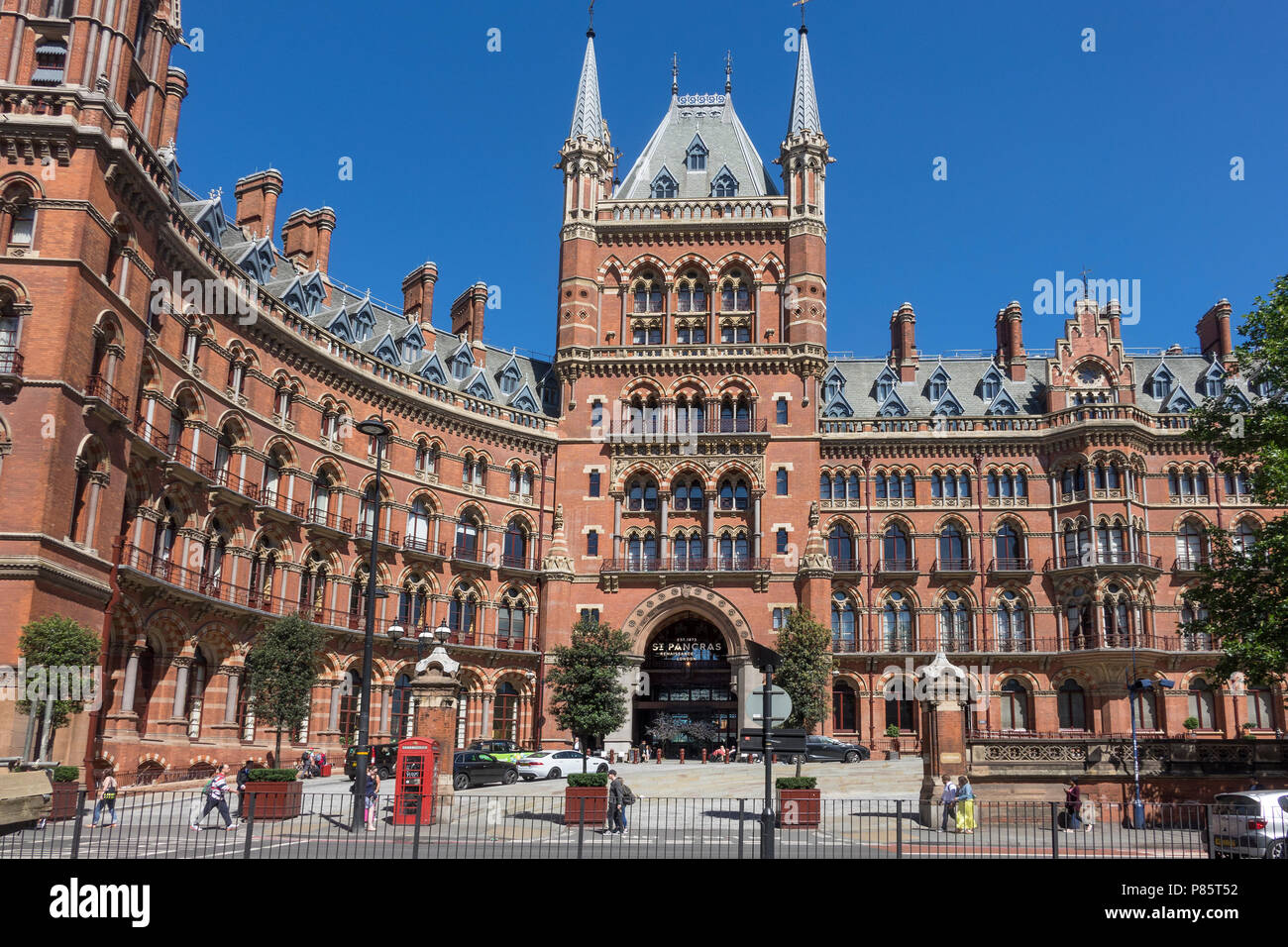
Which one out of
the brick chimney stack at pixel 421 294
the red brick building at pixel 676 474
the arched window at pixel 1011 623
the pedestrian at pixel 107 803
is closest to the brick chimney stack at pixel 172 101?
the red brick building at pixel 676 474

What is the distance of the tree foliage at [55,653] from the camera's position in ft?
89.5

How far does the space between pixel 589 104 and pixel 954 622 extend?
118 feet

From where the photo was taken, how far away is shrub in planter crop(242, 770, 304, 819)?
81.9ft

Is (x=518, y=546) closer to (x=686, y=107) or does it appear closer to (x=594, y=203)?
(x=594, y=203)

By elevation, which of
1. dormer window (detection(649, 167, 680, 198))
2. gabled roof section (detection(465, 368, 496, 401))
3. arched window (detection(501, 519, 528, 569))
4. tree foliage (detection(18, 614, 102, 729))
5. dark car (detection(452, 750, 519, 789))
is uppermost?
dormer window (detection(649, 167, 680, 198))

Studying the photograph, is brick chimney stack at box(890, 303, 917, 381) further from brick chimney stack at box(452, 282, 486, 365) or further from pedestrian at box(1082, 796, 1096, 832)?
pedestrian at box(1082, 796, 1096, 832)

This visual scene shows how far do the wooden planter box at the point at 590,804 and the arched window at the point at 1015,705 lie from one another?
3485 centimetres

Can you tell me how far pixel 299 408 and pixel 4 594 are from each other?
19725 millimetres

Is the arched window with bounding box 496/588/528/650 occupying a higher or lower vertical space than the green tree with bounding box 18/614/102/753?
higher

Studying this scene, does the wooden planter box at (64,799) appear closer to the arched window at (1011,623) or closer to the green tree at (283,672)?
the green tree at (283,672)

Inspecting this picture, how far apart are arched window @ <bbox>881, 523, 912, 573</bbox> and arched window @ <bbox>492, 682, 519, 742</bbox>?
20822 mm

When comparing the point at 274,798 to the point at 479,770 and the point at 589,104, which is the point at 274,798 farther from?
the point at 589,104

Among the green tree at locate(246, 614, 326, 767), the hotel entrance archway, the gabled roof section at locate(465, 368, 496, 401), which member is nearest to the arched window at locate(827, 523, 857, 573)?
the hotel entrance archway
